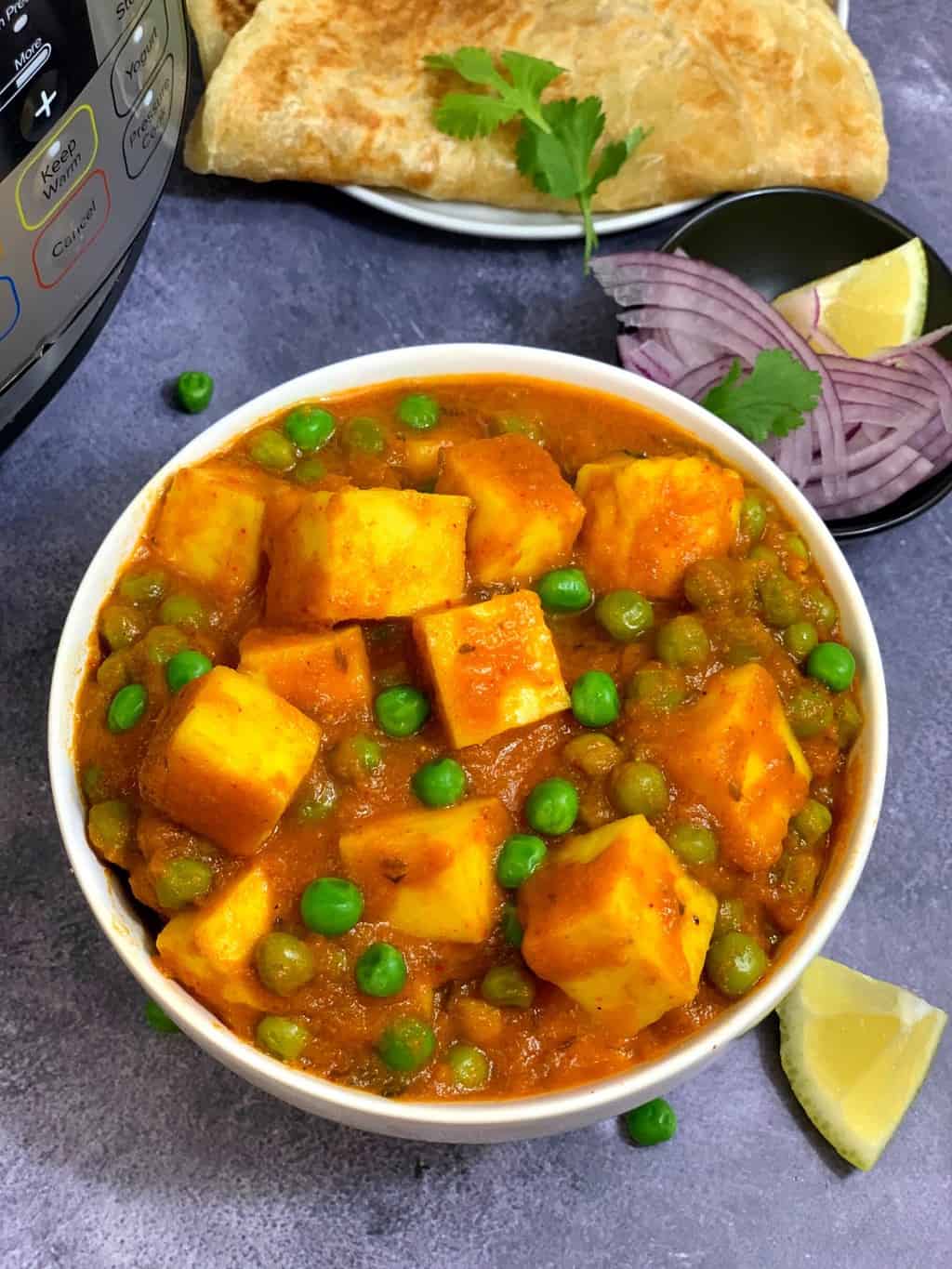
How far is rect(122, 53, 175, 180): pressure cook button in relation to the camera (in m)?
2.56

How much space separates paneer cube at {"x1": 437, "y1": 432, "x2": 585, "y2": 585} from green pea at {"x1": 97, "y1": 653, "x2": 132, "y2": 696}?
2.07ft

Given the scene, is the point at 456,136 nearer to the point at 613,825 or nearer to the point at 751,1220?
the point at 613,825

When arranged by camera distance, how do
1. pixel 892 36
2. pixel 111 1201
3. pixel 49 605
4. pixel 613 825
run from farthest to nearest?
pixel 892 36 < pixel 49 605 < pixel 111 1201 < pixel 613 825

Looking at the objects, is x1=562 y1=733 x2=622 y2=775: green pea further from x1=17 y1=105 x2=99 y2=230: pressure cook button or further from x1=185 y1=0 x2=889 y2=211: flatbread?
x1=185 y1=0 x2=889 y2=211: flatbread

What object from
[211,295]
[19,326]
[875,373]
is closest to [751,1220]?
[875,373]

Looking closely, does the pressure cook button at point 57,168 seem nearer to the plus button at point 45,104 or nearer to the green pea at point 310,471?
the plus button at point 45,104

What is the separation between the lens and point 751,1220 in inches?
107

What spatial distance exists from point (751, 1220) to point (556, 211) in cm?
251

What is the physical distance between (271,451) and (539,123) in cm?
140

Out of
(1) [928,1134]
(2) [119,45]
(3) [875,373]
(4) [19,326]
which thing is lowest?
(1) [928,1134]

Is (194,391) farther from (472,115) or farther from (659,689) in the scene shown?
(659,689)

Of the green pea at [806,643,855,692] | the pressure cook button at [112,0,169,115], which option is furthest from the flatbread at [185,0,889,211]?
the green pea at [806,643,855,692]

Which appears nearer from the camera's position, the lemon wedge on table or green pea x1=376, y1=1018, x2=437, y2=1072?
green pea x1=376, y1=1018, x2=437, y2=1072

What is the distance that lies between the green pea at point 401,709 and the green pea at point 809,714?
0.64 m
